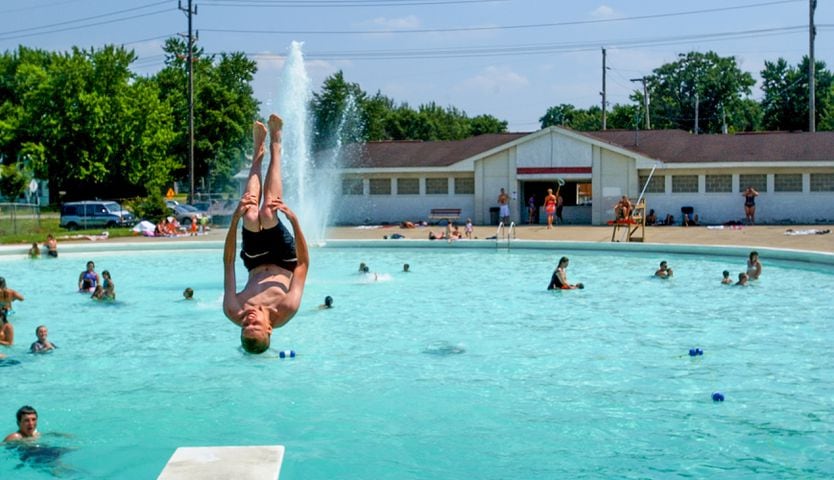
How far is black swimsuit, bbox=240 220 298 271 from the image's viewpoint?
382 inches

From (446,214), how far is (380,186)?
3.88 metres

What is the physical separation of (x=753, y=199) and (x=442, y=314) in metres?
22.8

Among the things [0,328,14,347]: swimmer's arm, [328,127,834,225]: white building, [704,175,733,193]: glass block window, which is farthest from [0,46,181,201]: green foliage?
[0,328,14,347]: swimmer's arm

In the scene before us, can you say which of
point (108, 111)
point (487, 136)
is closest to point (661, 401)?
point (487, 136)

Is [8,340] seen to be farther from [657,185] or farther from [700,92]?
[700,92]

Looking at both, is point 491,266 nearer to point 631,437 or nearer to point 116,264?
point 116,264

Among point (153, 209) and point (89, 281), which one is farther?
point (153, 209)

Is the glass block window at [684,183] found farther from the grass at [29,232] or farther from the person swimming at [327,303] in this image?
the person swimming at [327,303]

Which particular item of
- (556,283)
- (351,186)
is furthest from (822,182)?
(556,283)

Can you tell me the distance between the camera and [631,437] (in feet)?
37.0

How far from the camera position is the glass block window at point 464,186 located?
43.7 metres

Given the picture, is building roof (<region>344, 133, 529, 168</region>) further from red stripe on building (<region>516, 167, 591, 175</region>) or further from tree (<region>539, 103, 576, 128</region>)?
tree (<region>539, 103, 576, 128</region>)

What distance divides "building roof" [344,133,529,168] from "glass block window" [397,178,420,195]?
2.34 ft

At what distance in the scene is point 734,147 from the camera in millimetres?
41938
